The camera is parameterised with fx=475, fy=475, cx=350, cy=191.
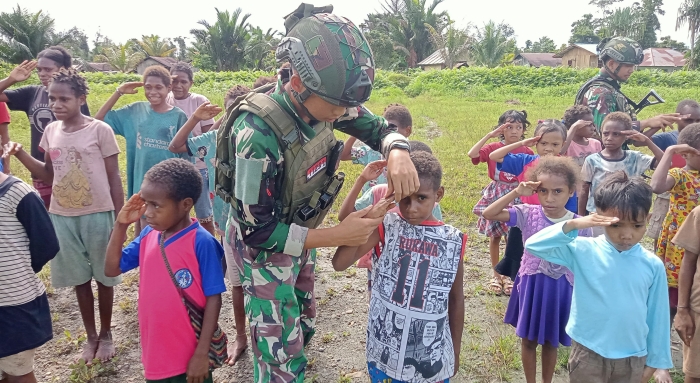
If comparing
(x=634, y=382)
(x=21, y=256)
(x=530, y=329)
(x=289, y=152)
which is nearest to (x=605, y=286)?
(x=634, y=382)

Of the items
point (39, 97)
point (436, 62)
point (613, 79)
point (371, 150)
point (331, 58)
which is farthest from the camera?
point (436, 62)

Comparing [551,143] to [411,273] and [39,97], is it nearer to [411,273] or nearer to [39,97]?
[411,273]

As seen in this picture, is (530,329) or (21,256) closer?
(21,256)

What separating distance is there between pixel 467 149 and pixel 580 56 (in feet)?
128

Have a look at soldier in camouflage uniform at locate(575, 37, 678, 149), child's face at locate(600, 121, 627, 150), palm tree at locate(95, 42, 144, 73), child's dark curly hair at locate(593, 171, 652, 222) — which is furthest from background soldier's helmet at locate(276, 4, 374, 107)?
palm tree at locate(95, 42, 144, 73)

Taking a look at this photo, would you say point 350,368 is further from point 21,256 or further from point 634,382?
point 21,256

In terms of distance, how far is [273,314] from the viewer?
2.01 metres

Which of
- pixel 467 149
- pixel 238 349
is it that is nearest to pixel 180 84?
pixel 238 349

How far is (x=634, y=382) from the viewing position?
2.24 m

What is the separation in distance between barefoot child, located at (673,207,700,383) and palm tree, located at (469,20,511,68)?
99.2 ft

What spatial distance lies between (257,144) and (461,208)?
5020mm

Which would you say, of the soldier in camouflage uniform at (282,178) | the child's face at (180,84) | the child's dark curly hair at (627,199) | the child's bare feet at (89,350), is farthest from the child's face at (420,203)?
the child's face at (180,84)

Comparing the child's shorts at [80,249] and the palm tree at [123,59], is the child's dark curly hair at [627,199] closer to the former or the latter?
the child's shorts at [80,249]

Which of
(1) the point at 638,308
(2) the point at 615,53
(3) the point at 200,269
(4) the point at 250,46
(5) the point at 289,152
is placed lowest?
(1) the point at 638,308
